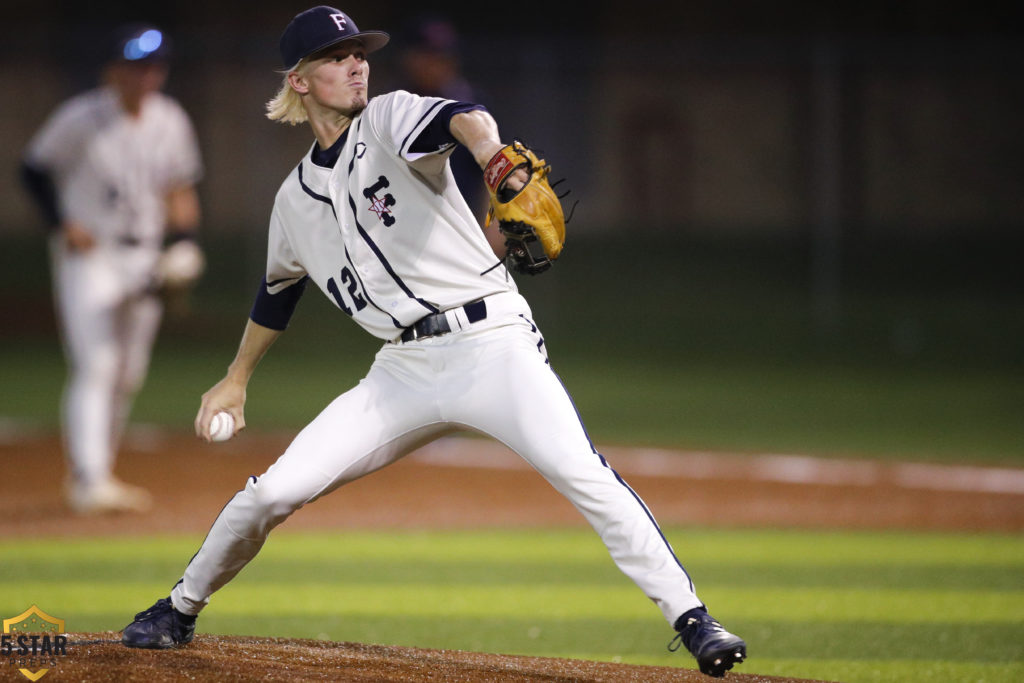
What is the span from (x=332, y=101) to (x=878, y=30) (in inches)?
760

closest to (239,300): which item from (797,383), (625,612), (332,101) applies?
(797,383)

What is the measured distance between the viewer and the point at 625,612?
18.6ft

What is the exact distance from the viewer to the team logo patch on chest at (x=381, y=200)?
3863 millimetres

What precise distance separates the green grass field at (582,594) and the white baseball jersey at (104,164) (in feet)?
6.43

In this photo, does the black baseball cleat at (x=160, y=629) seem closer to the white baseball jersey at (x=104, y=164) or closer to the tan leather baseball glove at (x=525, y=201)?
the tan leather baseball glove at (x=525, y=201)

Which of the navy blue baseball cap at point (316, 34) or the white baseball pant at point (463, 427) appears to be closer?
the white baseball pant at point (463, 427)

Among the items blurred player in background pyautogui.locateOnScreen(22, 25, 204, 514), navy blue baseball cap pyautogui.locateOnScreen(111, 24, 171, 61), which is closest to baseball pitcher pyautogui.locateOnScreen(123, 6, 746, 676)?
navy blue baseball cap pyautogui.locateOnScreen(111, 24, 171, 61)

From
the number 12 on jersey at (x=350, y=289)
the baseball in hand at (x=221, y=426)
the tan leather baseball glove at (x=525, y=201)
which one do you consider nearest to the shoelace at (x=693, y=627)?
the tan leather baseball glove at (x=525, y=201)

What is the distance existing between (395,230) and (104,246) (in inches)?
174

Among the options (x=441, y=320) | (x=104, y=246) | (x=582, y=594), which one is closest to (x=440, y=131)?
(x=441, y=320)

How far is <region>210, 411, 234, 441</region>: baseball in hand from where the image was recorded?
415 centimetres

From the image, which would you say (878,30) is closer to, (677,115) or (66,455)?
(677,115)

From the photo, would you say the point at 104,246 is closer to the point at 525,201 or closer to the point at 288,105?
the point at 288,105

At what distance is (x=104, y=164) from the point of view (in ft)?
25.5
